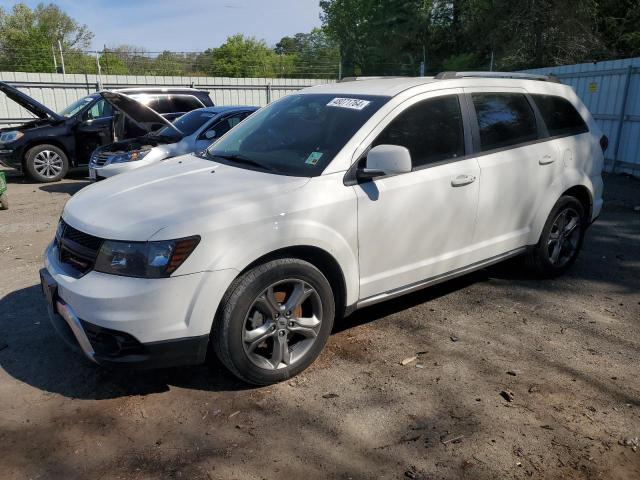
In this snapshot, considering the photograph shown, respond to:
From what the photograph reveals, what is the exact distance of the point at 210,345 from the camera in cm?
318

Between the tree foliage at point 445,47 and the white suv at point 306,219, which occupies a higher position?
the tree foliage at point 445,47

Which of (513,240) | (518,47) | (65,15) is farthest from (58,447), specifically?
(65,15)

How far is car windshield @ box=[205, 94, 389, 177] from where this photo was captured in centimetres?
356

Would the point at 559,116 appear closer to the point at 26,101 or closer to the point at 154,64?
A: the point at 26,101

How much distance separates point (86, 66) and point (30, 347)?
21109 millimetres

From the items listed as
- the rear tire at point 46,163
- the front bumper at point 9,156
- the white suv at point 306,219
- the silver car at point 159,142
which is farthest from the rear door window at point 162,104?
the white suv at point 306,219

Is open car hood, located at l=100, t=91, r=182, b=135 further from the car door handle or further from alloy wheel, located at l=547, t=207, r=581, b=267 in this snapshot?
alloy wheel, located at l=547, t=207, r=581, b=267

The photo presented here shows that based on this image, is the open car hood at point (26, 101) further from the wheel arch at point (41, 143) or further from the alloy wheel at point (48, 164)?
the alloy wheel at point (48, 164)

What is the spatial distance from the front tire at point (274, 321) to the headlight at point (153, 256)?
1.12 feet

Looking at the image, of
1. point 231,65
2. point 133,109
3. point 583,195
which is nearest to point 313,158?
point 583,195

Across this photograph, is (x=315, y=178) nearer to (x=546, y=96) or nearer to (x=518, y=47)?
(x=546, y=96)

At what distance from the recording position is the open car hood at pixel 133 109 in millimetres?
6824

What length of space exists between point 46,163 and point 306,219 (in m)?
9.59

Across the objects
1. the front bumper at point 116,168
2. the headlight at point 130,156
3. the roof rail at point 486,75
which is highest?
the roof rail at point 486,75
